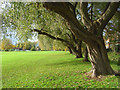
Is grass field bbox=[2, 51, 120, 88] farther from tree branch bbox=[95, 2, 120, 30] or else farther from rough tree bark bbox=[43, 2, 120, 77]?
tree branch bbox=[95, 2, 120, 30]

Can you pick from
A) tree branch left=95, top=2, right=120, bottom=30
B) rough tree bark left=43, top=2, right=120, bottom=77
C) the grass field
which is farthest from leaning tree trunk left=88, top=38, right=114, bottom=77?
tree branch left=95, top=2, right=120, bottom=30

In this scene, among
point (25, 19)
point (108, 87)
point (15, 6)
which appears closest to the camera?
point (108, 87)

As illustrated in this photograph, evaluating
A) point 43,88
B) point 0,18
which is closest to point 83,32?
point 43,88

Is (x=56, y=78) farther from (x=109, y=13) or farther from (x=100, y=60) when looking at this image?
(x=109, y=13)

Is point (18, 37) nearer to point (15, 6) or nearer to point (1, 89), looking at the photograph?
point (15, 6)

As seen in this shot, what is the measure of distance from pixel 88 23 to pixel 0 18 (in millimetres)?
7174

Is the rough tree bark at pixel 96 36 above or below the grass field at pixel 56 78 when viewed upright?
above

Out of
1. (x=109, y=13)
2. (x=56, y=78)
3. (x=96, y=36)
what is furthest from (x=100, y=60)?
(x=56, y=78)

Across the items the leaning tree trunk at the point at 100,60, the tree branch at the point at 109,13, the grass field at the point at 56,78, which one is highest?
the tree branch at the point at 109,13

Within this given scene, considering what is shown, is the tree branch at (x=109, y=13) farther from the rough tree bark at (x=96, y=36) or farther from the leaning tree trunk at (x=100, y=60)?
the leaning tree trunk at (x=100, y=60)

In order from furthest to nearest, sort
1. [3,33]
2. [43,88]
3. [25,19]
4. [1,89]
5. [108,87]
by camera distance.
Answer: [3,33] → [25,19] → [1,89] → [43,88] → [108,87]

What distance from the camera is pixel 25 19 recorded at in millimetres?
8156

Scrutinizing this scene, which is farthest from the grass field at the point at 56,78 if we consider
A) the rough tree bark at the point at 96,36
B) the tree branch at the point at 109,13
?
the tree branch at the point at 109,13

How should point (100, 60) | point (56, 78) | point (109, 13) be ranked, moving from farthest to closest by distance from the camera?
point (56, 78)
point (100, 60)
point (109, 13)
